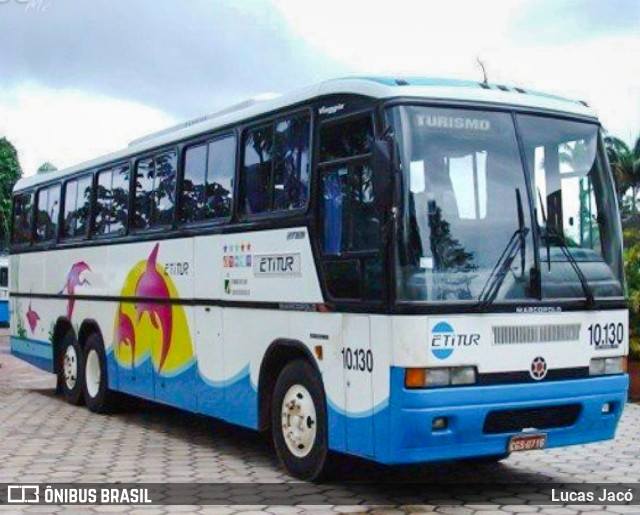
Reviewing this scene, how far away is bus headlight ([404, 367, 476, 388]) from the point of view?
6.63 metres

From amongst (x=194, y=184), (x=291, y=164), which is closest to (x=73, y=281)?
(x=194, y=184)

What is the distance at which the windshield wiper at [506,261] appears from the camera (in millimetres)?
6836

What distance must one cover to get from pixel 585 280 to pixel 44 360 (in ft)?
30.8

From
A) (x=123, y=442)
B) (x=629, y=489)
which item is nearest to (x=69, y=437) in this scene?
(x=123, y=442)

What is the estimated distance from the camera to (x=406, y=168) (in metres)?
6.82

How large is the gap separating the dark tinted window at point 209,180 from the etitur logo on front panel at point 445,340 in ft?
9.75

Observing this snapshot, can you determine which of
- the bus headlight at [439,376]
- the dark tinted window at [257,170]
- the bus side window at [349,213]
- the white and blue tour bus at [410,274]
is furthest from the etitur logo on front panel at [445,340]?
the dark tinted window at [257,170]

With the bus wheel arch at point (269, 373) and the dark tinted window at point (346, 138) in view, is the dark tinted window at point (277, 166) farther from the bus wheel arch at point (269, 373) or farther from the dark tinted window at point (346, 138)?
the bus wheel arch at point (269, 373)

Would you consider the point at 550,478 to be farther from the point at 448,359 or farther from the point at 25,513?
the point at 25,513

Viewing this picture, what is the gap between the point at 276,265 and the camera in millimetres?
8156

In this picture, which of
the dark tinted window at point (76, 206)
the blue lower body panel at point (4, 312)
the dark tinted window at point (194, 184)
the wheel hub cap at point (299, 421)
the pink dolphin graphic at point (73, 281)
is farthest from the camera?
the blue lower body panel at point (4, 312)

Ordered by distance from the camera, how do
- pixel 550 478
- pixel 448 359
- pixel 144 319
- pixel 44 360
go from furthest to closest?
pixel 44 360 < pixel 144 319 < pixel 550 478 < pixel 448 359

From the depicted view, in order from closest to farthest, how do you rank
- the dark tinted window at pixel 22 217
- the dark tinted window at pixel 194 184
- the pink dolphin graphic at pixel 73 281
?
the dark tinted window at pixel 194 184 < the pink dolphin graphic at pixel 73 281 < the dark tinted window at pixel 22 217

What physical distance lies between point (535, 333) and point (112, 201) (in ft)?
21.5
